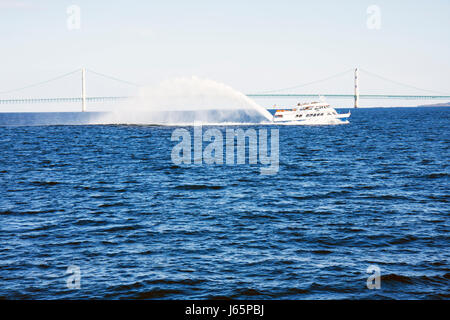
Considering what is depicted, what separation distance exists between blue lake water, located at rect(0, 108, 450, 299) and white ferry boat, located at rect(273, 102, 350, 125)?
A: 258 feet

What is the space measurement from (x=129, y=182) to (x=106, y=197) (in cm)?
583

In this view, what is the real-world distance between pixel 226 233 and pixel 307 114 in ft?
332

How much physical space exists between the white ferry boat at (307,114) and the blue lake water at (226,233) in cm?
7857

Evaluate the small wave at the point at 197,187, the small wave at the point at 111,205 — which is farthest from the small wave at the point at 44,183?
the small wave at the point at 197,187

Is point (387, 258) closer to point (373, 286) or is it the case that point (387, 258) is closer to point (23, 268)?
point (373, 286)

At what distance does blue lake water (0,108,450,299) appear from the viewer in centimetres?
1415

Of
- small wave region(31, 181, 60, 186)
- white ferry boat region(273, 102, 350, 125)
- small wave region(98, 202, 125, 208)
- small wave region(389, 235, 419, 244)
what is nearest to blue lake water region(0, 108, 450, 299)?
small wave region(389, 235, 419, 244)

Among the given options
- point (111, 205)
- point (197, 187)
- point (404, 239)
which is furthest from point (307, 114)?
point (404, 239)

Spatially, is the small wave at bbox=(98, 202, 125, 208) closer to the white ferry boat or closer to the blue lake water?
the blue lake water

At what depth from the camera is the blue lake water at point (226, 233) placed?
1415 centimetres

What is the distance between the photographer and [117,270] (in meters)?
15.4

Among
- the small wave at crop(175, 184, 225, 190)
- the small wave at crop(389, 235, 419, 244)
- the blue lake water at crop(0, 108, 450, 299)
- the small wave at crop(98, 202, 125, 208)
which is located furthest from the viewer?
the small wave at crop(175, 184, 225, 190)
